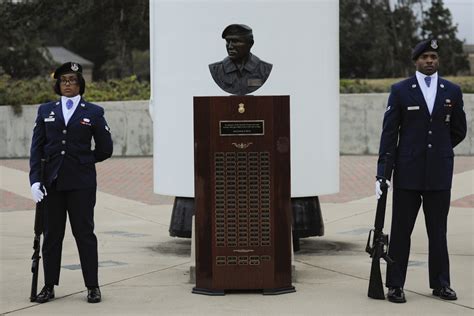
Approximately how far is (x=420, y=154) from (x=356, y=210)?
636 cm

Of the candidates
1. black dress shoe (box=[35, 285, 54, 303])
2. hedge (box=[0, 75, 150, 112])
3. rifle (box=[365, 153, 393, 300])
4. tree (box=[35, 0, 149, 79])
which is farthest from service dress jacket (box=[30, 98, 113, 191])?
tree (box=[35, 0, 149, 79])

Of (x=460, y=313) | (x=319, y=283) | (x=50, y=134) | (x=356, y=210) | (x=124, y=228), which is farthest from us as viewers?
(x=356, y=210)

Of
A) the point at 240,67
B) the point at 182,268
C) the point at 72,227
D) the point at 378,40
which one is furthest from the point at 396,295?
the point at 378,40

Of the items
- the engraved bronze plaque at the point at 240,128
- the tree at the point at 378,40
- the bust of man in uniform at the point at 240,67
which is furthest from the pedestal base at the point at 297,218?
the tree at the point at 378,40

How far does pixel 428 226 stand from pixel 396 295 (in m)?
0.59

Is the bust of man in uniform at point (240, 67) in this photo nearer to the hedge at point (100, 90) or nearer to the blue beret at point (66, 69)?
the blue beret at point (66, 69)

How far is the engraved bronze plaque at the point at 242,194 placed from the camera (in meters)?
7.41

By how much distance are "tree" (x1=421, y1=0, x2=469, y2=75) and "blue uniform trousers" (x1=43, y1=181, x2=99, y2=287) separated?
45.5 m

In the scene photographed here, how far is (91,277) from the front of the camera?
7340 millimetres

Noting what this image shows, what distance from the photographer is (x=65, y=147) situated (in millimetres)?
7242

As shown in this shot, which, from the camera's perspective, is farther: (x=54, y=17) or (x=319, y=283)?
(x=54, y=17)

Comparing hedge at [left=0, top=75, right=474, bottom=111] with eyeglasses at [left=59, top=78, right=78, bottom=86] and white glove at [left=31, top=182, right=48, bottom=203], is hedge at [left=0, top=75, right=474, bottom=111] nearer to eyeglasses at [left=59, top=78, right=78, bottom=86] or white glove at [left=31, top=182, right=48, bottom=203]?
eyeglasses at [left=59, top=78, right=78, bottom=86]

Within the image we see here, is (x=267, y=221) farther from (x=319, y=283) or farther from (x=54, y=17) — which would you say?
(x=54, y=17)

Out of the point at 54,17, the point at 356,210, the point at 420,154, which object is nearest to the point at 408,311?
the point at 420,154
